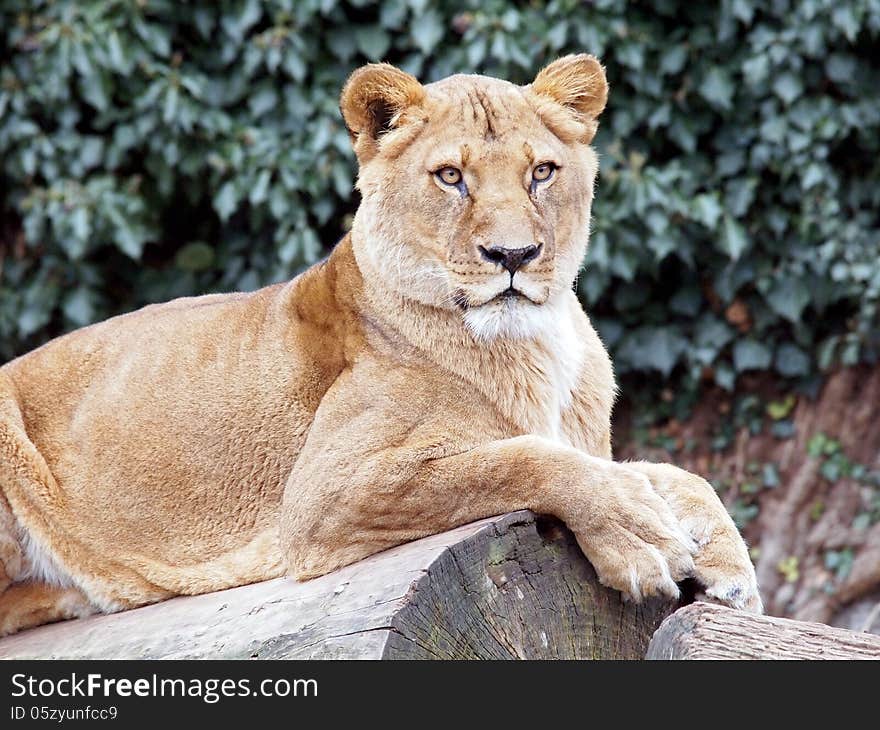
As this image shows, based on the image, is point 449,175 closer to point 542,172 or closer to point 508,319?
point 542,172

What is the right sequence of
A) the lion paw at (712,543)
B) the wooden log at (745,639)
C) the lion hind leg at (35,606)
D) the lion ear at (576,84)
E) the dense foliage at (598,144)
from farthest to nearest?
the dense foliage at (598,144) → the lion hind leg at (35,606) → the lion ear at (576,84) → the lion paw at (712,543) → the wooden log at (745,639)

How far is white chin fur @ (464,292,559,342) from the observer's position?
136 inches

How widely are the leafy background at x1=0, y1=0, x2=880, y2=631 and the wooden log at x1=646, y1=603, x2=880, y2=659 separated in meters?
3.91

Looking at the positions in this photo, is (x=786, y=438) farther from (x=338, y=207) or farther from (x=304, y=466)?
(x=304, y=466)

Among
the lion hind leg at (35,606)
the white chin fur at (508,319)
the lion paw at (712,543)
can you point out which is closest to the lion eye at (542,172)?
the white chin fur at (508,319)

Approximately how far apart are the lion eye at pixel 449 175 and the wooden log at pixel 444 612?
36.6 inches

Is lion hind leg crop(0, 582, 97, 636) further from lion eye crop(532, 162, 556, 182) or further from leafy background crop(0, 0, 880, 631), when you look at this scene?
leafy background crop(0, 0, 880, 631)

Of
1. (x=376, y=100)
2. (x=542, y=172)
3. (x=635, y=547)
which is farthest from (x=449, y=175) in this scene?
(x=635, y=547)

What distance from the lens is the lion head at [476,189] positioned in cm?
340

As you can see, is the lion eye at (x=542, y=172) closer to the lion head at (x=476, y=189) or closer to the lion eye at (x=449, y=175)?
the lion head at (x=476, y=189)

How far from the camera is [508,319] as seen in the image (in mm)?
3463

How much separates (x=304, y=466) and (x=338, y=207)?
12.4 ft
